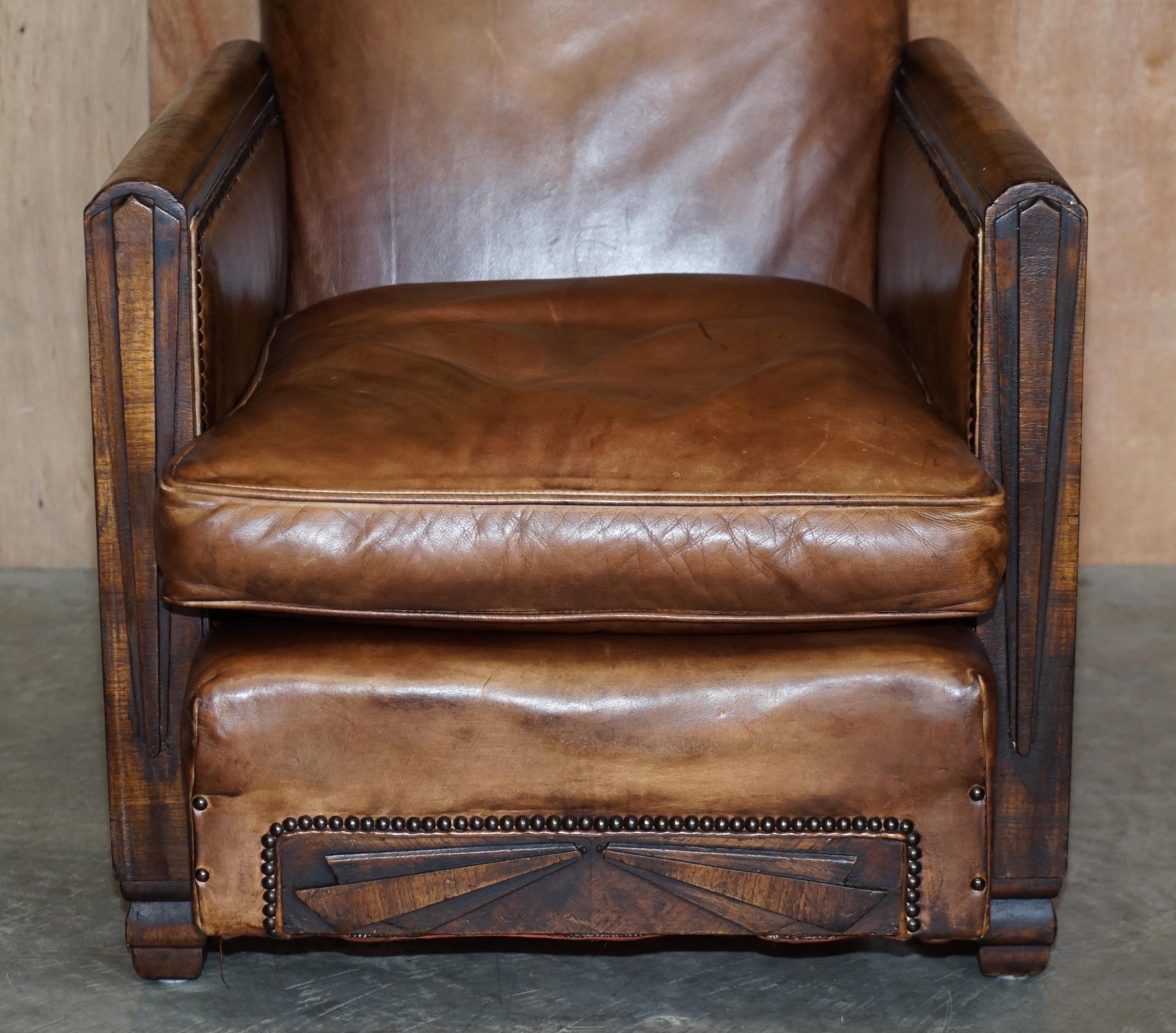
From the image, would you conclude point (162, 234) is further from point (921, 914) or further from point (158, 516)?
point (921, 914)

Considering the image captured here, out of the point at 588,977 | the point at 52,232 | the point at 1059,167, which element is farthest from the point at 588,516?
the point at 52,232

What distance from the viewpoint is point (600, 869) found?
1217 mm

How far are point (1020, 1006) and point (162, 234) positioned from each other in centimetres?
97

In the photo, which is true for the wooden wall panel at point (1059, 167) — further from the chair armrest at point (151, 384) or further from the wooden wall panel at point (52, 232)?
the chair armrest at point (151, 384)

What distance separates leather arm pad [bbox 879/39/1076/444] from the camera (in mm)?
1246

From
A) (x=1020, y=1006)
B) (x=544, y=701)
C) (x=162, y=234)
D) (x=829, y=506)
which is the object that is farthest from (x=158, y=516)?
(x=1020, y=1006)

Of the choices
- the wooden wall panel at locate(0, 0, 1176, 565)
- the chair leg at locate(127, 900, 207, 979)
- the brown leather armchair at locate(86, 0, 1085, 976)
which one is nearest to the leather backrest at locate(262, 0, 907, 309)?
the brown leather armchair at locate(86, 0, 1085, 976)

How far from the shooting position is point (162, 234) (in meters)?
1.21

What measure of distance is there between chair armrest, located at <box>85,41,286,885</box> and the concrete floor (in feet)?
0.43

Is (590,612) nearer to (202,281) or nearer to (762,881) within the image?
(762,881)

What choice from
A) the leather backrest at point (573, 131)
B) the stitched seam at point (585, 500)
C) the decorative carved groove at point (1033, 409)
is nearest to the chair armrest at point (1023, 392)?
the decorative carved groove at point (1033, 409)

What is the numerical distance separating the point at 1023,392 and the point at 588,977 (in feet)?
2.10

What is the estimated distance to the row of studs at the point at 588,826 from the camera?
3.95 feet

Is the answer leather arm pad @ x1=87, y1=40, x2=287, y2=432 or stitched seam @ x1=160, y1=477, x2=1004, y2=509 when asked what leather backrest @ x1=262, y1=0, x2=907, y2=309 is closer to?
leather arm pad @ x1=87, y1=40, x2=287, y2=432
